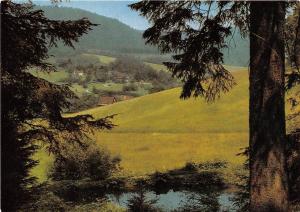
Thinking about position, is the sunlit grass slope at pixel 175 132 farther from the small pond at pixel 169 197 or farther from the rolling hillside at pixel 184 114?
the small pond at pixel 169 197

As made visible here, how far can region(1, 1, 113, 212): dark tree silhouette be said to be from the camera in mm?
10195

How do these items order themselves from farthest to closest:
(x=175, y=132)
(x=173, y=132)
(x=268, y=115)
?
1. (x=173, y=132)
2. (x=175, y=132)
3. (x=268, y=115)

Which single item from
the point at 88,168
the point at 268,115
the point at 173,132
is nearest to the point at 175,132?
the point at 173,132

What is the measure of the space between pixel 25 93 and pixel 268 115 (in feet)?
25.0

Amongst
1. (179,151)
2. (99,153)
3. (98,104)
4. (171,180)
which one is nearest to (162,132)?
(179,151)

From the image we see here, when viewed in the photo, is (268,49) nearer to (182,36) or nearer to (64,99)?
(182,36)

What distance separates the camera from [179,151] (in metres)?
61.9

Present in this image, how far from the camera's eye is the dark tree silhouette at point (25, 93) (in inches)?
401

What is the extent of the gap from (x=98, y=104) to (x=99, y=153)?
9929 cm

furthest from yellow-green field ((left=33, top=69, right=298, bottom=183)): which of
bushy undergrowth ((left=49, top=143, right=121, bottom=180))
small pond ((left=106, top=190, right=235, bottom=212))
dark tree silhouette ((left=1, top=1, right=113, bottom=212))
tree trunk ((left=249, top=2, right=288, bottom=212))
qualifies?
tree trunk ((left=249, top=2, right=288, bottom=212))

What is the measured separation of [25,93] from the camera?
1227cm

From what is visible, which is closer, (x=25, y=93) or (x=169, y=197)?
(x=25, y=93)

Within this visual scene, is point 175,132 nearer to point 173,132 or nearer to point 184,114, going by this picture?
point 173,132

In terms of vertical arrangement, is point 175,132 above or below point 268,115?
below
